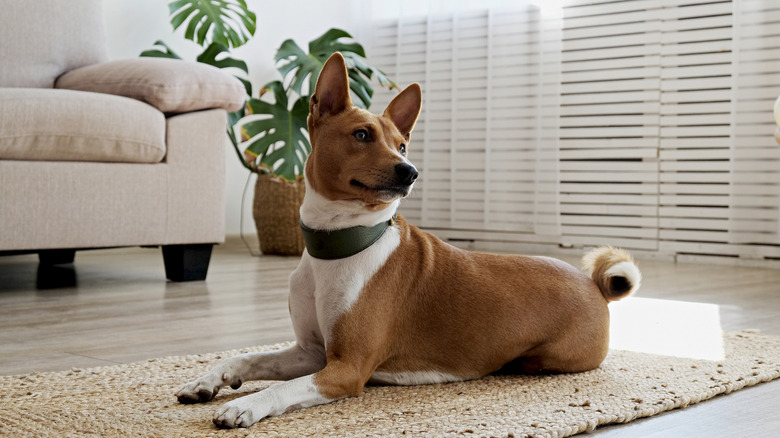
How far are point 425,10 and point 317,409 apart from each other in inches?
163

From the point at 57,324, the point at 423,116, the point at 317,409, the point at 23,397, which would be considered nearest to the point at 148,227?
the point at 57,324

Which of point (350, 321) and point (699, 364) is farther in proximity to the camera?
point (699, 364)

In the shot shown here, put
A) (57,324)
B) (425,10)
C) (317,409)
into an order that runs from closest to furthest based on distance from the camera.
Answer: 1. (317,409)
2. (57,324)
3. (425,10)

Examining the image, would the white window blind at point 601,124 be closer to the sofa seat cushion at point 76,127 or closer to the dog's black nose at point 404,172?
the sofa seat cushion at point 76,127

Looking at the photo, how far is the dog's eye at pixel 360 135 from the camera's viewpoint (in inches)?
56.1

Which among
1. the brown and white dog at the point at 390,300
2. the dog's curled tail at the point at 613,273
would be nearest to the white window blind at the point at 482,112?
the dog's curled tail at the point at 613,273

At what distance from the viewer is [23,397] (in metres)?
1.38

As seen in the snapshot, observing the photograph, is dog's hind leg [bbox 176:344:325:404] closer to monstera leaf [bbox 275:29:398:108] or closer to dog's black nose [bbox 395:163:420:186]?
dog's black nose [bbox 395:163:420:186]

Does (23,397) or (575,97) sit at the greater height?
(575,97)

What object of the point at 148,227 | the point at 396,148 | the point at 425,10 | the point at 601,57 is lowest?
the point at 148,227

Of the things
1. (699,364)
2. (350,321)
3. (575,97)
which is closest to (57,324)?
(350,321)

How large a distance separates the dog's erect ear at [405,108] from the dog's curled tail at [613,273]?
18.5 inches

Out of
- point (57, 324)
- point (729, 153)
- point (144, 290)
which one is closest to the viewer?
point (57, 324)

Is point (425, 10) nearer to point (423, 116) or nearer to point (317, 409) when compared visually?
point (423, 116)
